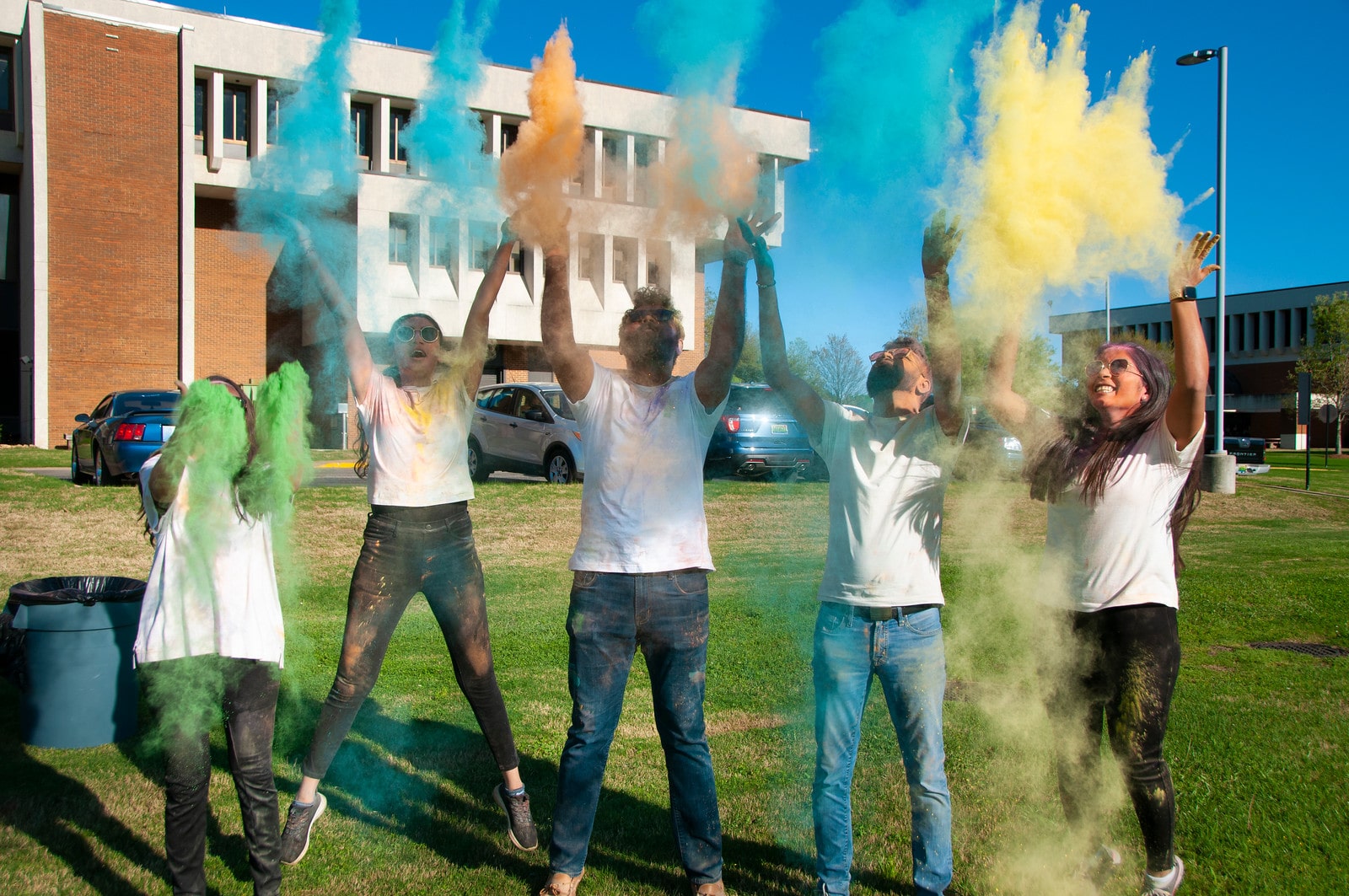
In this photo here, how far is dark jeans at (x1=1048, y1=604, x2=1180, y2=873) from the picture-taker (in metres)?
2.68

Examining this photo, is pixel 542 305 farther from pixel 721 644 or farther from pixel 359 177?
pixel 721 644

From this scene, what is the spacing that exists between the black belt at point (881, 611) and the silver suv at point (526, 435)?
9112 millimetres

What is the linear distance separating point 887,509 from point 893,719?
630 mm

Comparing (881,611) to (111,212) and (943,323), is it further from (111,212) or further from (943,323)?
(111,212)

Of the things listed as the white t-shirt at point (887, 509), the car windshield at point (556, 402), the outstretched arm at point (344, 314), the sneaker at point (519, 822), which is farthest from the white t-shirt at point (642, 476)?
the car windshield at point (556, 402)

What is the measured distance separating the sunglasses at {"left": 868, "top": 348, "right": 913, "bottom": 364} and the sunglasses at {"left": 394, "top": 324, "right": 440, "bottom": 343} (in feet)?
5.22

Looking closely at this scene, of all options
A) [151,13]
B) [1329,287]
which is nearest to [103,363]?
[151,13]

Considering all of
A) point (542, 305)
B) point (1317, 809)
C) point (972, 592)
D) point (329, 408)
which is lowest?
point (1317, 809)

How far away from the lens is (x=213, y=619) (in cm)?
270

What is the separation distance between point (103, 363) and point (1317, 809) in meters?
27.5

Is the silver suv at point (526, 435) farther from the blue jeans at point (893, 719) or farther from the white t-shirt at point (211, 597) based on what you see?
the blue jeans at point (893, 719)

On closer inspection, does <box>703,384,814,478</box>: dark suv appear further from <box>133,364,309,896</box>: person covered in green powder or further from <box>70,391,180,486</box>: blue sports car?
<box>70,391,180,486</box>: blue sports car

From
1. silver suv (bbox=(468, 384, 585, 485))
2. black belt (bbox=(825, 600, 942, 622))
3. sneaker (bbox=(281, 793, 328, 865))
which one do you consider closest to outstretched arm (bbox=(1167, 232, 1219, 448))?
black belt (bbox=(825, 600, 942, 622))

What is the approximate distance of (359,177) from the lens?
3.29 m
